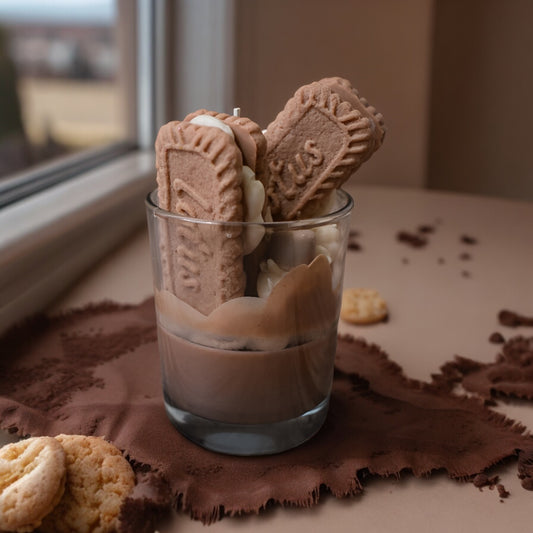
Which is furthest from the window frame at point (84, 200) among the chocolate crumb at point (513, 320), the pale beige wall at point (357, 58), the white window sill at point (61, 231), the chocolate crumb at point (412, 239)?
the chocolate crumb at point (513, 320)

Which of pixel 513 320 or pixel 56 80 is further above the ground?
pixel 56 80

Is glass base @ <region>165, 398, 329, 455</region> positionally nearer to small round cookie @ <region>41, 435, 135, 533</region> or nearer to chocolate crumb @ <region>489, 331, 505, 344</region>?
small round cookie @ <region>41, 435, 135, 533</region>

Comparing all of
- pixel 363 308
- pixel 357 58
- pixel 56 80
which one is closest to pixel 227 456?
pixel 363 308

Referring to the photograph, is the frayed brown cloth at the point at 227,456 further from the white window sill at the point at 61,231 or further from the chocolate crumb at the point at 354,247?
the chocolate crumb at the point at 354,247

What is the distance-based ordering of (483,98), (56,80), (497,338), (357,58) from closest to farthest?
1. (497,338)
2. (357,58)
3. (483,98)
4. (56,80)

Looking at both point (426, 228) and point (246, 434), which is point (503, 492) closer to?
point (246, 434)
